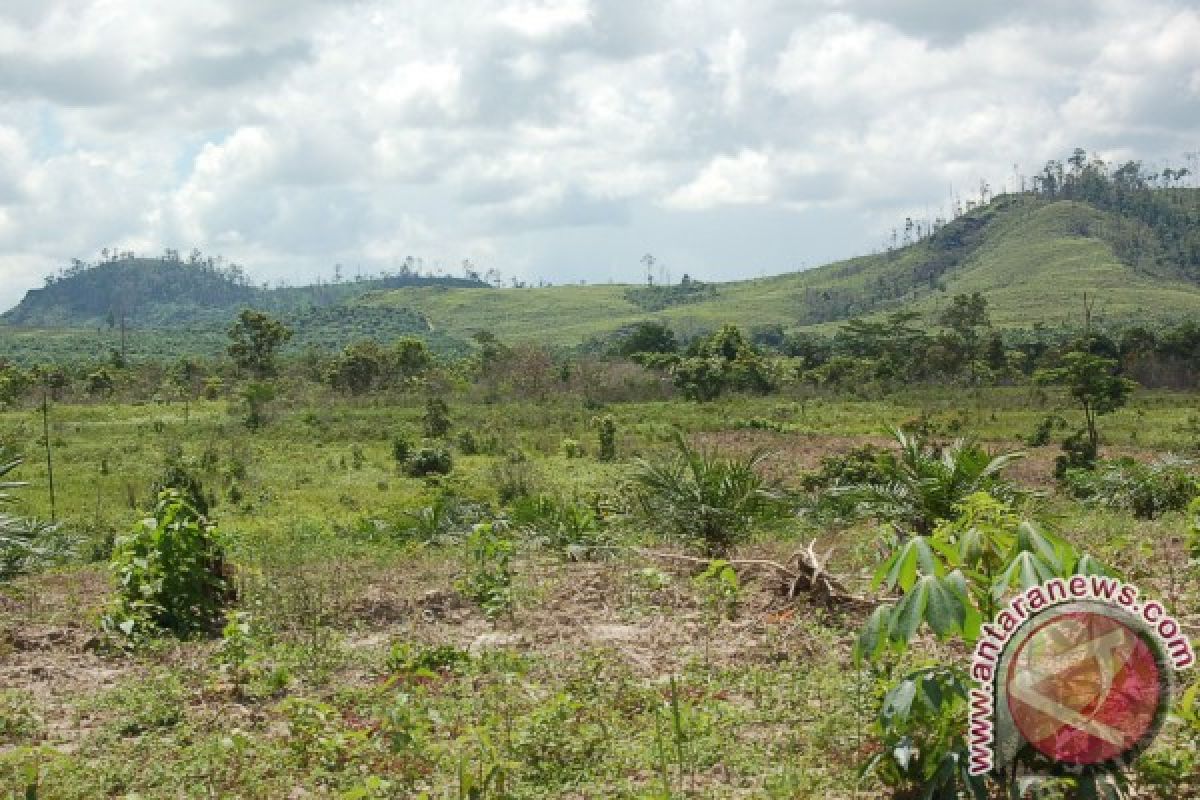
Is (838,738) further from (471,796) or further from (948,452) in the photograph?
(948,452)

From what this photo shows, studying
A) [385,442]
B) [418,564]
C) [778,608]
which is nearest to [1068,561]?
[778,608]

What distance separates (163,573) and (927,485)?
17.2 ft

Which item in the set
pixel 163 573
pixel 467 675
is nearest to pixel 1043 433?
pixel 467 675

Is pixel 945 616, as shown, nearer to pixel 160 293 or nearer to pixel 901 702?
pixel 901 702

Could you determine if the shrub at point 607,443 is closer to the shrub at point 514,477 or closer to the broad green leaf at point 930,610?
the shrub at point 514,477

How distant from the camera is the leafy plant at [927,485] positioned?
682 centimetres

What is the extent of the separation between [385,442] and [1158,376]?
28739 millimetres

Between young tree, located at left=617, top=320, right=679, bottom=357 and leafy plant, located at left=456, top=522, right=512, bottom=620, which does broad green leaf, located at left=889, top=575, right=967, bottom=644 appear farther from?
young tree, located at left=617, top=320, right=679, bottom=357

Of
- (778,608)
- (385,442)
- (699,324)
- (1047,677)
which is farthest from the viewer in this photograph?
(699,324)

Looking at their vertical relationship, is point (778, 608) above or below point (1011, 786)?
below

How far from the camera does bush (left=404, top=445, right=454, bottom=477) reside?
20359mm

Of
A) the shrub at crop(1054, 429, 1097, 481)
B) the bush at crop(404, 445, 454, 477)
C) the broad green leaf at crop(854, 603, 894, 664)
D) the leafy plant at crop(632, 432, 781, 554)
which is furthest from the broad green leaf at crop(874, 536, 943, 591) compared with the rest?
the bush at crop(404, 445, 454, 477)

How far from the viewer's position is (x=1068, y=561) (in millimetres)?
2713
